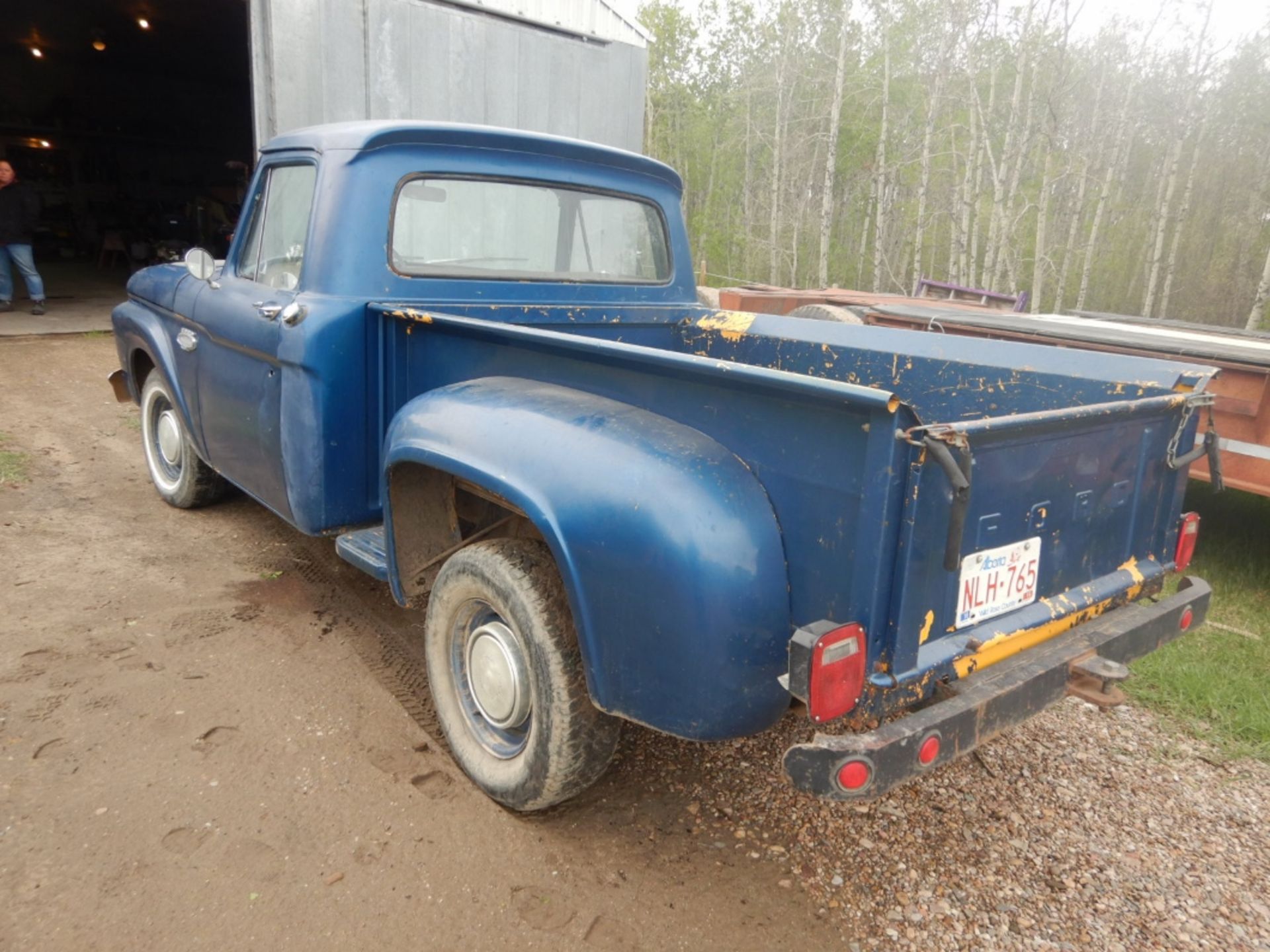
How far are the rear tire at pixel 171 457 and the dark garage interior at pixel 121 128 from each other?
12.2 meters

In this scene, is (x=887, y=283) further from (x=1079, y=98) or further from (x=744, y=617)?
(x=744, y=617)

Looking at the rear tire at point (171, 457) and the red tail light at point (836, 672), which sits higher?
the red tail light at point (836, 672)

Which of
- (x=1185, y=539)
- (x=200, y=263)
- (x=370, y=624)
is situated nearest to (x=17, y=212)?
(x=200, y=263)

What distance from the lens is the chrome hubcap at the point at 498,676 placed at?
238cm

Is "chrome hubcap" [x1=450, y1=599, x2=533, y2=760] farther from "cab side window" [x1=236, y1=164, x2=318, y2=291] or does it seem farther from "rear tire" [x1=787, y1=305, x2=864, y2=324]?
"rear tire" [x1=787, y1=305, x2=864, y2=324]

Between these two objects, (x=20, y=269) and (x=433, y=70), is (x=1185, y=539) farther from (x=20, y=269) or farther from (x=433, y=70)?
(x=20, y=269)

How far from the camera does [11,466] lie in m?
5.38

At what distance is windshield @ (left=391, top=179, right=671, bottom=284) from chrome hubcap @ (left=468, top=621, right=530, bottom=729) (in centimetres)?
149

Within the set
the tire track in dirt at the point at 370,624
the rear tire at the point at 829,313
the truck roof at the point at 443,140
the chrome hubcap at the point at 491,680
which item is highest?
the truck roof at the point at 443,140

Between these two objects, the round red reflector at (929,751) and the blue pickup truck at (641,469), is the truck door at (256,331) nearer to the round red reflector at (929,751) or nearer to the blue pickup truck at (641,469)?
the blue pickup truck at (641,469)

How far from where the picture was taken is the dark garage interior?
54.9ft

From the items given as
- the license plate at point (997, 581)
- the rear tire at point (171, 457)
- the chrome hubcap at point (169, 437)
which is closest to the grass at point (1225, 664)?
the license plate at point (997, 581)

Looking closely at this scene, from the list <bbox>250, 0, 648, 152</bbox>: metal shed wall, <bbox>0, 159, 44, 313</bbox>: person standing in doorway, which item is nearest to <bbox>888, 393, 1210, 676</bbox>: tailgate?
<bbox>250, 0, 648, 152</bbox>: metal shed wall

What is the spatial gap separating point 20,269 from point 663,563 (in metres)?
11.7
